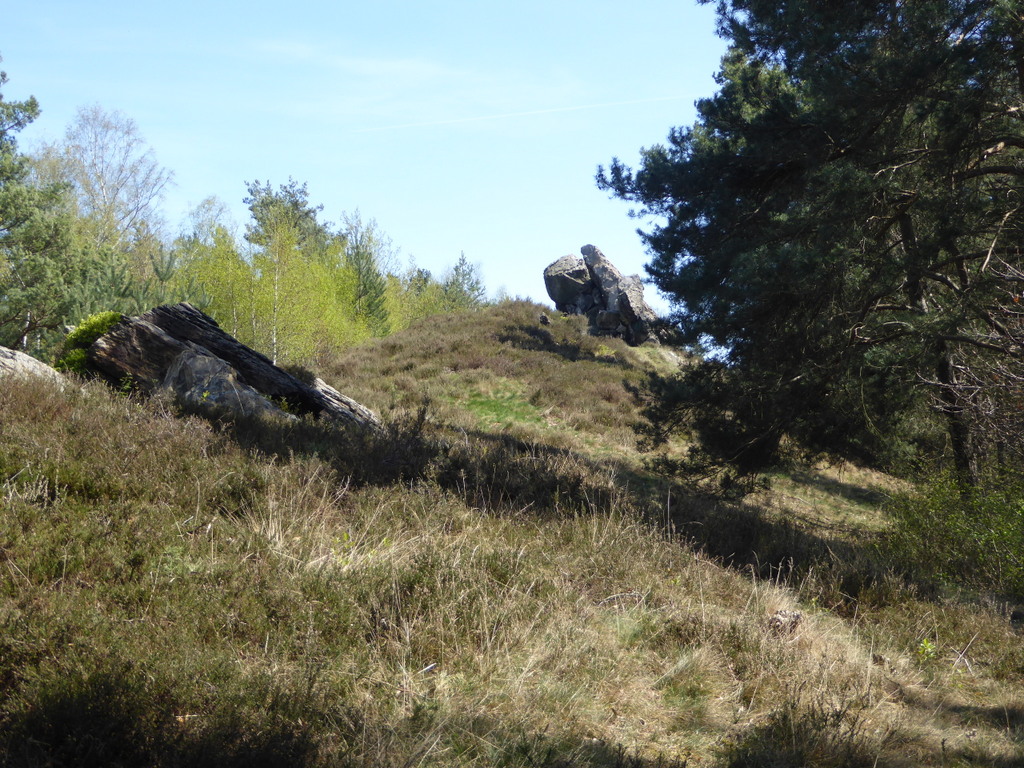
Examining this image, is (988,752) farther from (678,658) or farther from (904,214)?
(904,214)

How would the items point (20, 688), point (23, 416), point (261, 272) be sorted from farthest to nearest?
point (261, 272), point (23, 416), point (20, 688)

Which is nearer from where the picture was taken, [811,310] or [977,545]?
[977,545]

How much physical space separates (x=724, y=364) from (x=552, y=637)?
383 inches

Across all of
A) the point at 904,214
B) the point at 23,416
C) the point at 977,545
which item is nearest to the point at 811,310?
the point at 904,214

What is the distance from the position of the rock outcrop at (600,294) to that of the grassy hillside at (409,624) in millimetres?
A: 28480

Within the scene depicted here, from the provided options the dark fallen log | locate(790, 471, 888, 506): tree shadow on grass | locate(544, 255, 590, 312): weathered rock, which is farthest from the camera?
locate(544, 255, 590, 312): weathered rock

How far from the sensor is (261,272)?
29.2 meters

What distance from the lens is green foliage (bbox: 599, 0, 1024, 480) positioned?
9070 millimetres

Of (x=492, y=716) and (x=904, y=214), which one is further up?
(x=904, y=214)

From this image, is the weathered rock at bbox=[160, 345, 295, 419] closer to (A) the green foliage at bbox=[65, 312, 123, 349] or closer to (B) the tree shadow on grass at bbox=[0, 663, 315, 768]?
(A) the green foliage at bbox=[65, 312, 123, 349]

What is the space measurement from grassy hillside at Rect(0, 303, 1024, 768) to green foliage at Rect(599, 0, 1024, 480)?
3.88m

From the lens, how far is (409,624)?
151 inches

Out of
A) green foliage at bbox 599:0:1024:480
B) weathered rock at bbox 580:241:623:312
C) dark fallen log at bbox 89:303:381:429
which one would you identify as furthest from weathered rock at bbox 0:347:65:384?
weathered rock at bbox 580:241:623:312

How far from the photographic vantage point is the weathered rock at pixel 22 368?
6.56 m
